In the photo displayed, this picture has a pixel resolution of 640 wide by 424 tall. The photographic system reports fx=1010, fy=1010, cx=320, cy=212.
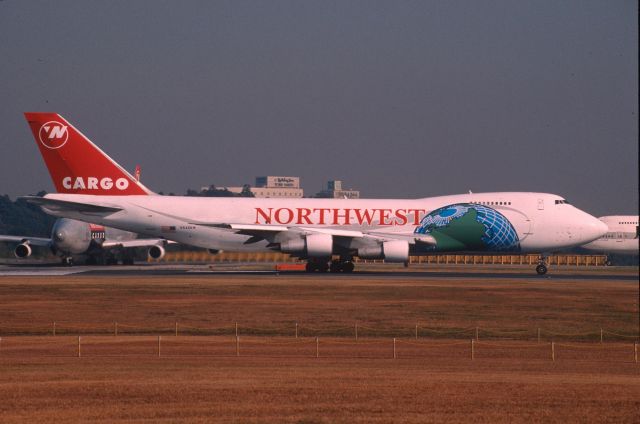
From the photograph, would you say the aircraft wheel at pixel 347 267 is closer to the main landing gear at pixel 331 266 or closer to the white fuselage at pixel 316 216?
the main landing gear at pixel 331 266

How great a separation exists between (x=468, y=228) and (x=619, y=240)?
48535 millimetres

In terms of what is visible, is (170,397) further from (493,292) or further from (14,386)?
(493,292)

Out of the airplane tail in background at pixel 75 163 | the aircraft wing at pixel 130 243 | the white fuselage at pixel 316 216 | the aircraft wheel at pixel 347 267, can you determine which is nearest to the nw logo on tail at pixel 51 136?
the airplane tail in background at pixel 75 163

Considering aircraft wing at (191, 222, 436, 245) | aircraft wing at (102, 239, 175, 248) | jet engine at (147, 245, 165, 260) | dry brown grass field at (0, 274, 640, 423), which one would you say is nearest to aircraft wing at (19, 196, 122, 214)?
dry brown grass field at (0, 274, 640, 423)

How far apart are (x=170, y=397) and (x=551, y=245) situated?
156 feet

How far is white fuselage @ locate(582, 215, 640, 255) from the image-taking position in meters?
106

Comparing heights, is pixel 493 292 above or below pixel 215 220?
below

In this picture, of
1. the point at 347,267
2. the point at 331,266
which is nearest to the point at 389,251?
the point at 347,267

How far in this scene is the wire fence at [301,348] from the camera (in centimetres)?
3188

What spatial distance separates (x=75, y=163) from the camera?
2586 inches

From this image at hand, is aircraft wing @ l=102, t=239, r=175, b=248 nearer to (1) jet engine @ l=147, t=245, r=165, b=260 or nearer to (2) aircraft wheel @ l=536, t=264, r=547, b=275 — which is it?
(1) jet engine @ l=147, t=245, r=165, b=260

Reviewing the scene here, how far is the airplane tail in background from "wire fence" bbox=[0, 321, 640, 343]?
87.8ft

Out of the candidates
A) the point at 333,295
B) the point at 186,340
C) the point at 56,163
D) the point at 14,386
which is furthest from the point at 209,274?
the point at 14,386

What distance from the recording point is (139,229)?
212 ft
